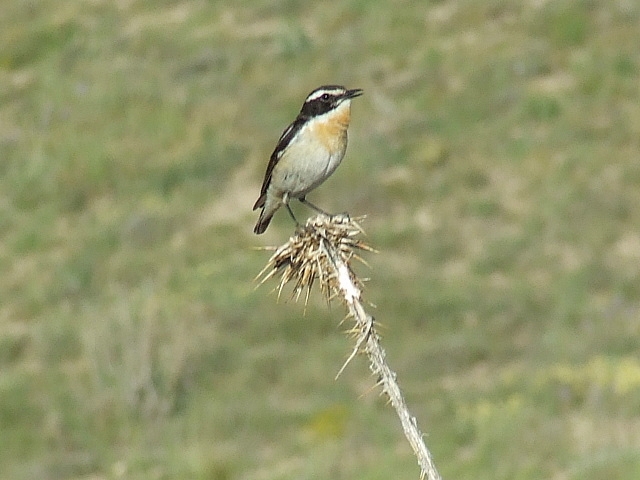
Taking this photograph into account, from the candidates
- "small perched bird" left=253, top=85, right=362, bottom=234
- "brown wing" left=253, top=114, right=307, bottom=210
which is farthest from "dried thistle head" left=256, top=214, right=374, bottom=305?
"brown wing" left=253, top=114, right=307, bottom=210

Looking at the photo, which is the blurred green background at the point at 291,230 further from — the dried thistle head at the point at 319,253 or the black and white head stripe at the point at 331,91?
the dried thistle head at the point at 319,253

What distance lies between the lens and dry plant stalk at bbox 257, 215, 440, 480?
3.78 m

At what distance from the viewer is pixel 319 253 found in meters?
4.41

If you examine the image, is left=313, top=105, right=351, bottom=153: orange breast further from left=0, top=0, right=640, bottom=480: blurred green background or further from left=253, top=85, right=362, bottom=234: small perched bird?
left=0, top=0, right=640, bottom=480: blurred green background

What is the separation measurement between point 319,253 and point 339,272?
212mm

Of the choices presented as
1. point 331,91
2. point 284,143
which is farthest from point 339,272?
point 284,143

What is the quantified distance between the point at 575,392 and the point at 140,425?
7645mm

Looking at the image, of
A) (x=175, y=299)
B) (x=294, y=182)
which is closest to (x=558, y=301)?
(x=175, y=299)

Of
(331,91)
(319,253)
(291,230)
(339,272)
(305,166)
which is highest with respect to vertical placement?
(291,230)

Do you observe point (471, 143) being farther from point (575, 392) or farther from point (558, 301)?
point (575, 392)

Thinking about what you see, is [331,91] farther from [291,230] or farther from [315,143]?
[291,230]

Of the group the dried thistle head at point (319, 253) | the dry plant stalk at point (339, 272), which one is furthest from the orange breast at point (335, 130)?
the dried thistle head at point (319, 253)

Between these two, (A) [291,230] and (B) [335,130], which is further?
(A) [291,230]

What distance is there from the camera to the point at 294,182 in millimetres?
7965
